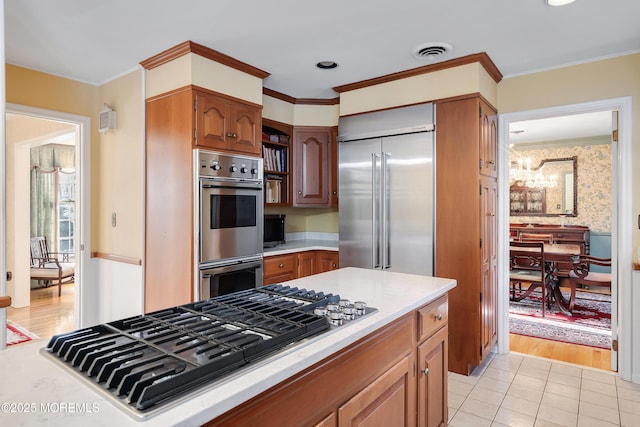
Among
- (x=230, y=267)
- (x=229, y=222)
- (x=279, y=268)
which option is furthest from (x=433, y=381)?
(x=279, y=268)

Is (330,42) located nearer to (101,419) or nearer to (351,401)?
(351,401)

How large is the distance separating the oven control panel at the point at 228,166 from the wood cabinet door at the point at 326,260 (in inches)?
44.7

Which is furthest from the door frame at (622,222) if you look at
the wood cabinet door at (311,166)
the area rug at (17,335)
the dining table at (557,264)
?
the area rug at (17,335)

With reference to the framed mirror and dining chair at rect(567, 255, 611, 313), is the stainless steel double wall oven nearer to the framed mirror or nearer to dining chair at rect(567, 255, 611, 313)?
dining chair at rect(567, 255, 611, 313)

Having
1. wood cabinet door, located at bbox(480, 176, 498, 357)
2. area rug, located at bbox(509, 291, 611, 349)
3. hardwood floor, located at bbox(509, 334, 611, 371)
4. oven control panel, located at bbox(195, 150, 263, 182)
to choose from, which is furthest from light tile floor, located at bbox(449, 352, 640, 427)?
oven control panel, located at bbox(195, 150, 263, 182)

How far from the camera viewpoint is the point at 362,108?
3562mm

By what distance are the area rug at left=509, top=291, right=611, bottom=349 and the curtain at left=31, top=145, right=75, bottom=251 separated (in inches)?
283

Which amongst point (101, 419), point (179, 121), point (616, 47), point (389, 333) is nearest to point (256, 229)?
point (179, 121)

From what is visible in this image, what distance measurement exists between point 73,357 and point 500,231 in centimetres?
Answer: 339

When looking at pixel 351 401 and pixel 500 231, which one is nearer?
pixel 351 401

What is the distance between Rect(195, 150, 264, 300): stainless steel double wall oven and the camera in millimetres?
2834

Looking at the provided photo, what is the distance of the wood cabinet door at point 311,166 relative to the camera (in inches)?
164

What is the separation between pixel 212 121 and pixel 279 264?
1421mm

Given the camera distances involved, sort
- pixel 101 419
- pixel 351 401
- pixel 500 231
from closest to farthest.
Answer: pixel 101 419, pixel 351 401, pixel 500 231
